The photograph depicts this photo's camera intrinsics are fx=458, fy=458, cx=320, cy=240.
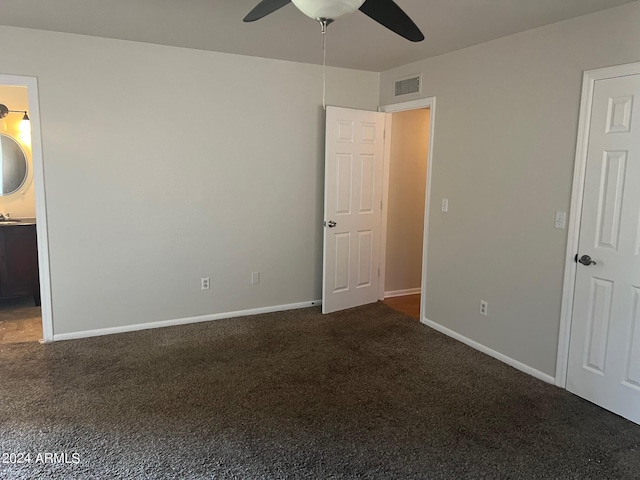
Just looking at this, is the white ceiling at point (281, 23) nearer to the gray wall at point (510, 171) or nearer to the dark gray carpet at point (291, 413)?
the gray wall at point (510, 171)

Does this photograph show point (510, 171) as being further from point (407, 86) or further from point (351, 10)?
point (351, 10)

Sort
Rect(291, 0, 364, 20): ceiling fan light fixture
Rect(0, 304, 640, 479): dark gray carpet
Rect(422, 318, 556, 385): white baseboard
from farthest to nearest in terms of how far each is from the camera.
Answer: Rect(422, 318, 556, 385): white baseboard → Rect(0, 304, 640, 479): dark gray carpet → Rect(291, 0, 364, 20): ceiling fan light fixture

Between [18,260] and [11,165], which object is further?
[11,165]

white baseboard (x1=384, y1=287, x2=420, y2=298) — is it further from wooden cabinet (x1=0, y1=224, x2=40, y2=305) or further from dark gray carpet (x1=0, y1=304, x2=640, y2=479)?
wooden cabinet (x1=0, y1=224, x2=40, y2=305)

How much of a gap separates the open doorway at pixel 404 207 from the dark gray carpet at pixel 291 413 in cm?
137

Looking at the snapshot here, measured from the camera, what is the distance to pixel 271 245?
4.53m

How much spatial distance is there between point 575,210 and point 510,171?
591 mm

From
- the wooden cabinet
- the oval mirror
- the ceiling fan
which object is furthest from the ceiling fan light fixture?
the oval mirror

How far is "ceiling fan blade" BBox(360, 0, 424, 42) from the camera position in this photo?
201 cm

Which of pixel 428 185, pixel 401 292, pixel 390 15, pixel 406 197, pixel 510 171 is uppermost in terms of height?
pixel 390 15

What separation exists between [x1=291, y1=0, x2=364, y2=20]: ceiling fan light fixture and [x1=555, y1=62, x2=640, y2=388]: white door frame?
72.6 inches

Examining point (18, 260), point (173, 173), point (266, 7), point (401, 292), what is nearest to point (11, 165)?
point (18, 260)

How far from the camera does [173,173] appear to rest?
401cm

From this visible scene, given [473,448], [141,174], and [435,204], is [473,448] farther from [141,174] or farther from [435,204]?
[141,174]
